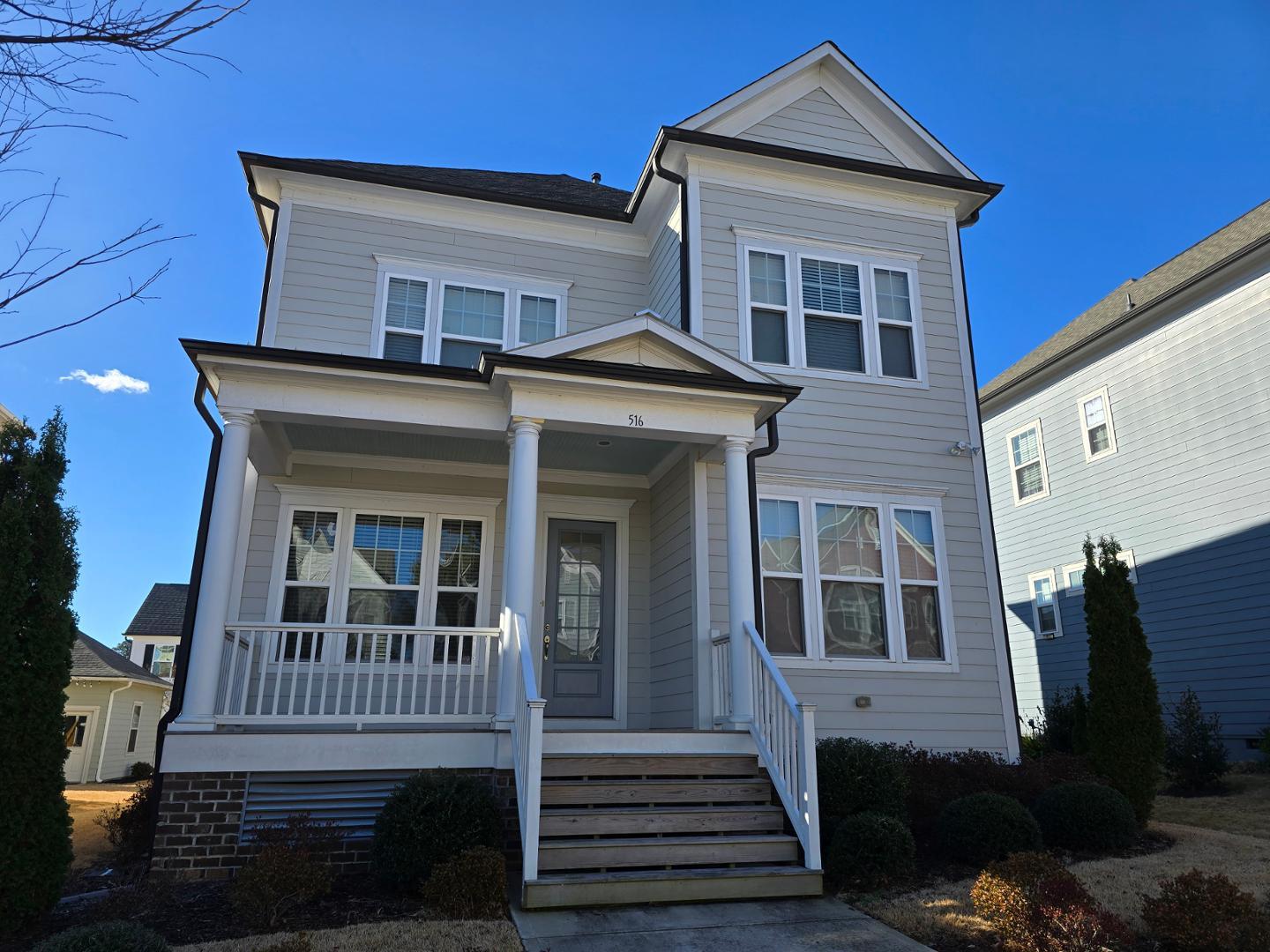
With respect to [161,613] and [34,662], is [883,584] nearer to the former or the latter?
[34,662]

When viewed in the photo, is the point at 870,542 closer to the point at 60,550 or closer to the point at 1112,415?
the point at 60,550

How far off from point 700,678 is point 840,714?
1643 millimetres

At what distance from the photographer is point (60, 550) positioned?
19.0 ft

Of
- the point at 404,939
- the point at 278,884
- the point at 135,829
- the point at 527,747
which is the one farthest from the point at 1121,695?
the point at 135,829

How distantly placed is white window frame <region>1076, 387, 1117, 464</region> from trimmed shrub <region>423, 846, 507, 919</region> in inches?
548

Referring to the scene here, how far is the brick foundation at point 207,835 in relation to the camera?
250 inches

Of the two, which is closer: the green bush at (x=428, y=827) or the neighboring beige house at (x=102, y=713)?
the green bush at (x=428, y=827)

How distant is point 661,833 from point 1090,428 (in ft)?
43.3

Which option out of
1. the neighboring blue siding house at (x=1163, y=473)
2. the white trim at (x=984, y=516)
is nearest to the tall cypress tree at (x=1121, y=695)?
the white trim at (x=984, y=516)

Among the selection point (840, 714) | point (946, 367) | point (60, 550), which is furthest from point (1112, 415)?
point (60, 550)

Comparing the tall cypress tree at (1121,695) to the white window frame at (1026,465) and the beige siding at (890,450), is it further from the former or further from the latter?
the white window frame at (1026,465)

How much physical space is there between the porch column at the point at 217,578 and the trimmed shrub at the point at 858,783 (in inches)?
183

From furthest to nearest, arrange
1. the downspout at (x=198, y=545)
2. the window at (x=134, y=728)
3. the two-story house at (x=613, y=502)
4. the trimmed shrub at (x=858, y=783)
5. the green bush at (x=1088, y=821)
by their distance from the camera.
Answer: the window at (x=134, y=728) → the downspout at (x=198, y=545) → the green bush at (x=1088, y=821) → the trimmed shrub at (x=858, y=783) → the two-story house at (x=613, y=502)

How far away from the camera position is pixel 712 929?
5.29 m
